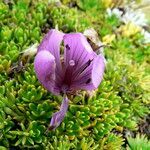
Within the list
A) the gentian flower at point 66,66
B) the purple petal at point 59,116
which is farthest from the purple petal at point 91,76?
the purple petal at point 59,116

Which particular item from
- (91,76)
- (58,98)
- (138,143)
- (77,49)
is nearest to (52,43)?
(77,49)

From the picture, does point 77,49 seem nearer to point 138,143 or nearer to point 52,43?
point 52,43

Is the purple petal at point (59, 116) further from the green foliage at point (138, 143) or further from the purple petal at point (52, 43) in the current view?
the green foliage at point (138, 143)

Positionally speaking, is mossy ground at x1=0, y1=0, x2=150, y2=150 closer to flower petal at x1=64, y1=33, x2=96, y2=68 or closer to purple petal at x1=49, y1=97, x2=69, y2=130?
purple petal at x1=49, y1=97, x2=69, y2=130

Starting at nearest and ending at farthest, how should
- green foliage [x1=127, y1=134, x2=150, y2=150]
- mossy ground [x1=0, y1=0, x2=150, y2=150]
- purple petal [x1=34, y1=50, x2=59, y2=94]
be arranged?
purple petal [x1=34, y1=50, x2=59, y2=94] → mossy ground [x1=0, y1=0, x2=150, y2=150] → green foliage [x1=127, y1=134, x2=150, y2=150]

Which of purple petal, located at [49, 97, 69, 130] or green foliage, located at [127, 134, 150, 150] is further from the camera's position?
green foliage, located at [127, 134, 150, 150]

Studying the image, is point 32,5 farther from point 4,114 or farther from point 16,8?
point 4,114

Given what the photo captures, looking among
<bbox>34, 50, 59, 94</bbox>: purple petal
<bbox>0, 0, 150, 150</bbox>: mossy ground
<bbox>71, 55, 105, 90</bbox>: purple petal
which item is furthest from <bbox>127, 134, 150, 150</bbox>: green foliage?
<bbox>34, 50, 59, 94</bbox>: purple petal
